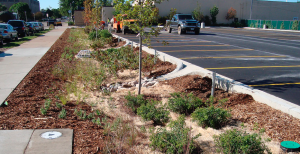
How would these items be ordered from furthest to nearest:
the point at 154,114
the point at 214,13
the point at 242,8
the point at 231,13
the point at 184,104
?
1. the point at 242,8
2. the point at 231,13
3. the point at 214,13
4. the point at 184,104
5. the point at 154,114

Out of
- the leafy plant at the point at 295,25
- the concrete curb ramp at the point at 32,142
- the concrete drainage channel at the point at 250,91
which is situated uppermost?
the leafy plant at the point at 295,25

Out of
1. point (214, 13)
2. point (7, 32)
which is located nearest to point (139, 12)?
point (7, 32)

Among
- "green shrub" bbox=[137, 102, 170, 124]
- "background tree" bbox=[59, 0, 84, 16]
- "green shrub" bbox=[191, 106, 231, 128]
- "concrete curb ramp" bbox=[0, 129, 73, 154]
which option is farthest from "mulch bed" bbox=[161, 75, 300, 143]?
"background tree" bbox=[59, 0, 84, 16]

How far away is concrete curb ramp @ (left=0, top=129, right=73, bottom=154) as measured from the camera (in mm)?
3871

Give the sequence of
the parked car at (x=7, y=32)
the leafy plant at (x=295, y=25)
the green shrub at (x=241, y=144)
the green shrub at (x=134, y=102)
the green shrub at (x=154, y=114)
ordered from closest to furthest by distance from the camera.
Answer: the green shrub at (x=241, y=144), the green shrub at (x=154, y=114), the green shrub at (x=134, y=102), the parked car at (x=7, y=32), the leafy plant at (x=295, y=25)

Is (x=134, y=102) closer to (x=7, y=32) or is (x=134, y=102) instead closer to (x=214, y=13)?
(x=7, y=32)

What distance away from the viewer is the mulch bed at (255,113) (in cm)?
446

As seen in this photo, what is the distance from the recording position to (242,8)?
67000mm

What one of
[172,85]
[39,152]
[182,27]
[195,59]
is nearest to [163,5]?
[182,27]

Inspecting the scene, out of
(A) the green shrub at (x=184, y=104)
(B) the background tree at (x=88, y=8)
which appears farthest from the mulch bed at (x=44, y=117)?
(B) the background tree at (x=88, y=8)

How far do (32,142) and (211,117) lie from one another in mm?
3070

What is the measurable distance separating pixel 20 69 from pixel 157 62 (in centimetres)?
540

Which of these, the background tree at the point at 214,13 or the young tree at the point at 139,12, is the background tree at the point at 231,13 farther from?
the young tree at the point at 139,12

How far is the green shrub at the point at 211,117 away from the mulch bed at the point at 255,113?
54cm
